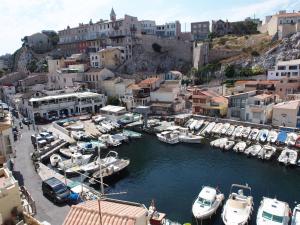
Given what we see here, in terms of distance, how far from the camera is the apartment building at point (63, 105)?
169 ft

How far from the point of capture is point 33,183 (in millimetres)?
25828

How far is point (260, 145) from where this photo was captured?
3688 centimetres

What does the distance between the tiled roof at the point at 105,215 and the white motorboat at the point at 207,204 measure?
42.9ft

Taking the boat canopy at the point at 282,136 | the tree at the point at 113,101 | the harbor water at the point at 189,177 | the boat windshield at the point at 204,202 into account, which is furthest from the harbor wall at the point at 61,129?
the boat canopy at the point at 282,136

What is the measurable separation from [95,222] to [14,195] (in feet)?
15.1

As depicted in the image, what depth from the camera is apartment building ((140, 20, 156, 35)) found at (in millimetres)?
93938

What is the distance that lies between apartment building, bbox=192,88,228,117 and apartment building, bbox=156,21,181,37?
5095 centimetres

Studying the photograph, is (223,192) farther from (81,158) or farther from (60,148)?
(60,148)

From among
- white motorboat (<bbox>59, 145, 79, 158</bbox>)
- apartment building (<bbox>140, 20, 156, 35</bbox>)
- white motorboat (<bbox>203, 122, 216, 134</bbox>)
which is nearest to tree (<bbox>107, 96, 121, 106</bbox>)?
white motorboat (<bbox>59, 145, 79, 158</bbox>)

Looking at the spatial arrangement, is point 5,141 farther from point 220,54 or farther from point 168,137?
point 220,54

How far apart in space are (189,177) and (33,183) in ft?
49.9

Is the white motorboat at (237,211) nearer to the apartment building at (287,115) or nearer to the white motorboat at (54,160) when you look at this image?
the white motorboat at (54,160)

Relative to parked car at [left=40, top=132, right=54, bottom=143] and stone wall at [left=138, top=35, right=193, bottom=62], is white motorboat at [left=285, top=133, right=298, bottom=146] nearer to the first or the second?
parked car at [left=40, top=132, right=54, bottom=143]

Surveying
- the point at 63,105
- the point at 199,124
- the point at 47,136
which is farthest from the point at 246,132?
the point at 63,105
